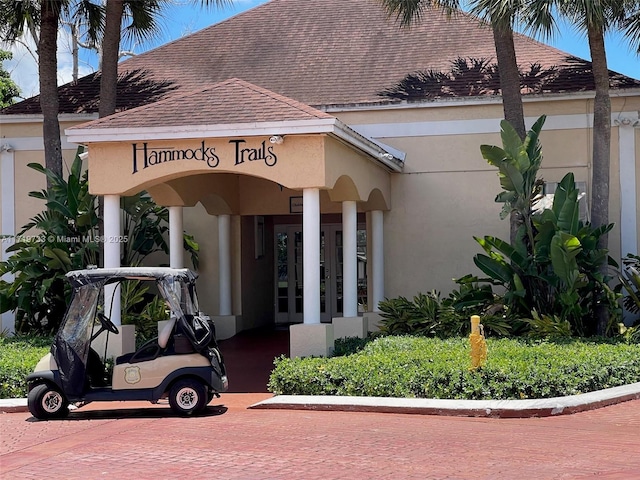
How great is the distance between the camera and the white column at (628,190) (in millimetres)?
17469

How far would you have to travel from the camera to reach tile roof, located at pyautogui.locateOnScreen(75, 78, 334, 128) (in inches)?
523

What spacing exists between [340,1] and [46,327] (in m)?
11.3

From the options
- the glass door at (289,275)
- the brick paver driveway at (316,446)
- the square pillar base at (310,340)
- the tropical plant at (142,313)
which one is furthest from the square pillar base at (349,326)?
the glass door at (289,275)

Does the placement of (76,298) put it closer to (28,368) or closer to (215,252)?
(28,368)

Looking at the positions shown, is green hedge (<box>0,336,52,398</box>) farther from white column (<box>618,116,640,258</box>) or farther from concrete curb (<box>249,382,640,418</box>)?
white column (<box>618,116,640,258</box>)

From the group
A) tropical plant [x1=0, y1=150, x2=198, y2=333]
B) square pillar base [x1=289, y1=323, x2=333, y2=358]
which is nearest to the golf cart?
square pillar base [x1=289, y1=323, x2=333, y2=358]

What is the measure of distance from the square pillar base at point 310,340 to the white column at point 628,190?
24.1 feet

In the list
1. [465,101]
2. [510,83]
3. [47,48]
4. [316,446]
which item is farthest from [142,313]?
[316,446]

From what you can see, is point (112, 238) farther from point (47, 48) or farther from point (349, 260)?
point (47, 48)

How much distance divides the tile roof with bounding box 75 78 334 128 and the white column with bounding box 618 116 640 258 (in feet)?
23.8

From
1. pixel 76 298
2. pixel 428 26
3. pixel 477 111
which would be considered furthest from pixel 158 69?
pixel 76 298

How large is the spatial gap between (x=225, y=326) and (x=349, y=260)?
5047 millimetres

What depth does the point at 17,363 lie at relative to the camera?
42.2ft

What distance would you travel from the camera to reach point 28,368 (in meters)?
12.8
